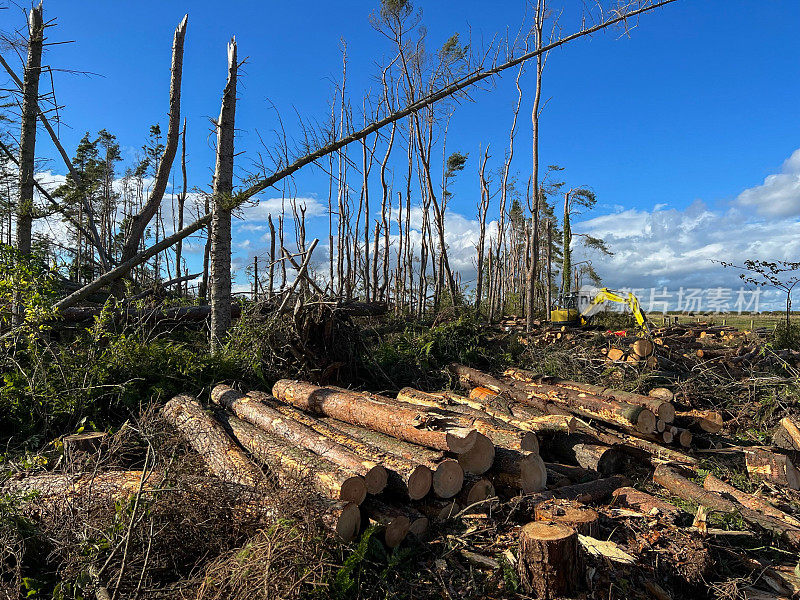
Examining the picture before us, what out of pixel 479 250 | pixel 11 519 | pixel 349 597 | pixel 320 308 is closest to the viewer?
pixel 349 597

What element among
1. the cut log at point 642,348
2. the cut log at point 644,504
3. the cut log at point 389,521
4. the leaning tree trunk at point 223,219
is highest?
the leaning tree trunk at point 223,219

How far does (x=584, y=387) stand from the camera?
6.86m

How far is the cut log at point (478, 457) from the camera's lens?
13.3 feet

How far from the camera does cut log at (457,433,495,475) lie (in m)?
4.06

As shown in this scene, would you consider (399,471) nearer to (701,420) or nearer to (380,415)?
(380,415)

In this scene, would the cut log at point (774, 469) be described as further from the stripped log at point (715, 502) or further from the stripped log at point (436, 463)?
the stripped log at point (436, 463)

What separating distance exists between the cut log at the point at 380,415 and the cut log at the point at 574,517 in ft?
2.41

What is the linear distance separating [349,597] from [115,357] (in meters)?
4.38

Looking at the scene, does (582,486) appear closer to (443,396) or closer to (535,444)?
(535,444)

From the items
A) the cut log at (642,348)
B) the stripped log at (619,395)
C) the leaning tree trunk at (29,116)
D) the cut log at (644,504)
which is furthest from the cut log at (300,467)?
the leaning tree trunk at (29,116)

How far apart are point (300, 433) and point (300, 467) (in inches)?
28.7

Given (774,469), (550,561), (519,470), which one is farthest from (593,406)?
(550,561)

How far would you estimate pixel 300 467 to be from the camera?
3.80 meters

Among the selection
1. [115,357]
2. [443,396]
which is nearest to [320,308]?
[443,396]
